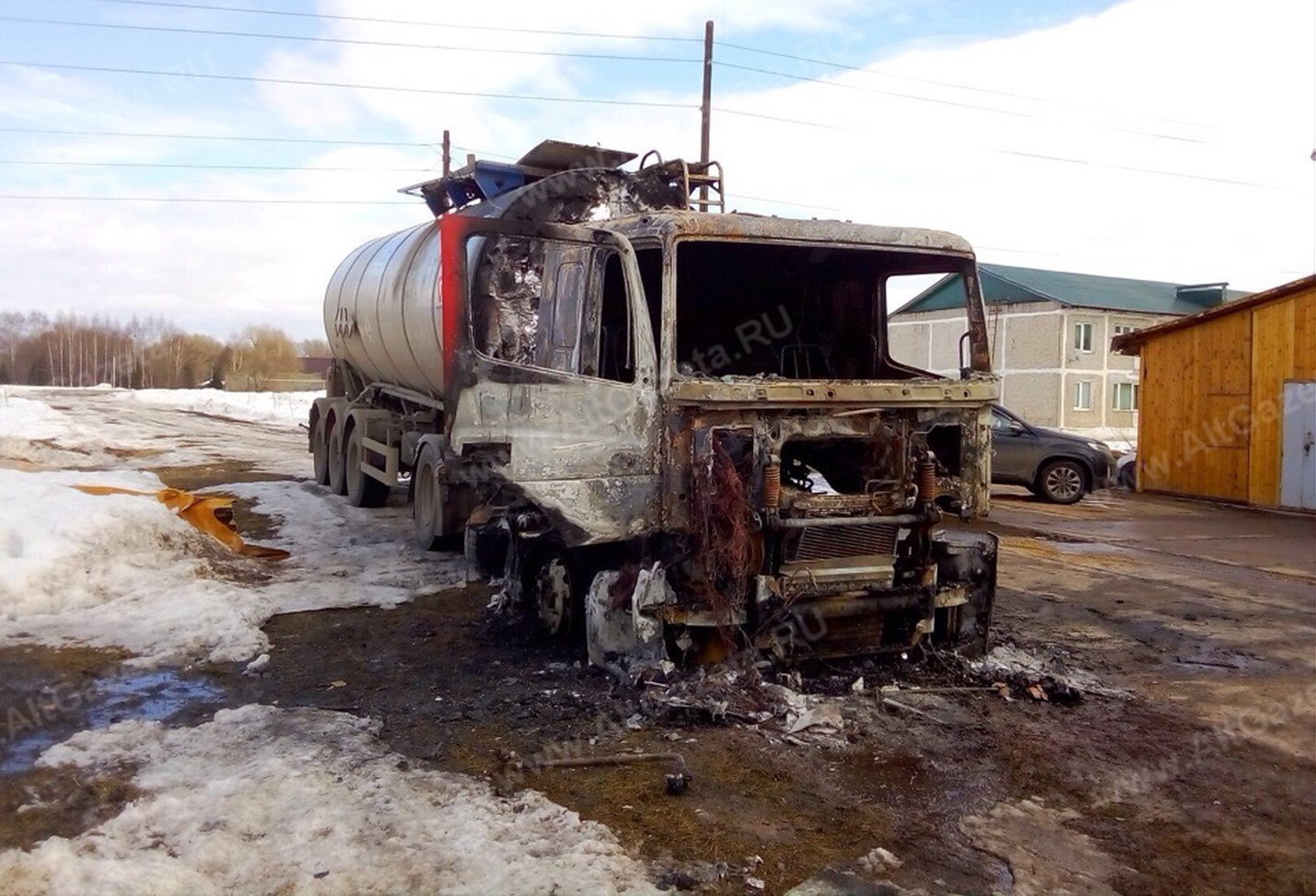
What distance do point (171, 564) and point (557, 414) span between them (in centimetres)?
426

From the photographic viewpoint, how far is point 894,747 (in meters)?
5.08

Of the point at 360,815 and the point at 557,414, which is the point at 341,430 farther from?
the point at 360,815

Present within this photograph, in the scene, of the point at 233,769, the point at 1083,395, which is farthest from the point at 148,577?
the point at 1083,395

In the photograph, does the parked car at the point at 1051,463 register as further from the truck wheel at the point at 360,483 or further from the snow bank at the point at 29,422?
the snow bank at the point at 29,422

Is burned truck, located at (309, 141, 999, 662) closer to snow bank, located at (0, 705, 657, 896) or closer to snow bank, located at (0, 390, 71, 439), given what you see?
snow bank, located at (0, 705, 657, 896)

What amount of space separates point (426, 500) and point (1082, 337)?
31.8 metres

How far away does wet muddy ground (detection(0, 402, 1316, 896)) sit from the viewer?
3.98 metres

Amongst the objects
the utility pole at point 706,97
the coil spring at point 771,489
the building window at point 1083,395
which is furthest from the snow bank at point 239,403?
the coil spring at point 771,489

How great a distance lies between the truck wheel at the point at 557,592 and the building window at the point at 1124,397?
116 feet

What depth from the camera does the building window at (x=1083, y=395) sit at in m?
36.7

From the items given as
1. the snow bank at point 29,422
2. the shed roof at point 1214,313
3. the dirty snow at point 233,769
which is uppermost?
the shed roof at point 1214,313

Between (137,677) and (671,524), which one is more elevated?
(671,524)

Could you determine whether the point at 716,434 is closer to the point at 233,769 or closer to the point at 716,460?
the point at 716,460

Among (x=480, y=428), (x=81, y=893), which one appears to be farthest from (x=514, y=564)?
(x=81, y=893)
